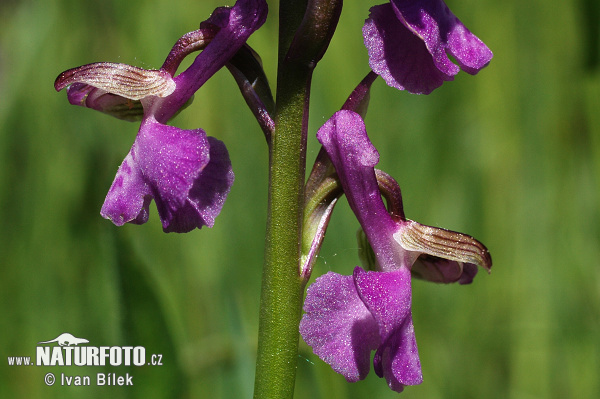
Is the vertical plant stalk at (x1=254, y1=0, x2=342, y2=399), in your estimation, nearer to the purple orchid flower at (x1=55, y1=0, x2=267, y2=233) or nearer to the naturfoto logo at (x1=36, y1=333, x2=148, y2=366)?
the purple orchid flower at (x1=55, y1=0, x2=267, y2=233)

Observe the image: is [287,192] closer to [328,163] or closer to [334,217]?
[328,163]

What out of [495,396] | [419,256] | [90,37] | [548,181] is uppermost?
[90,37]

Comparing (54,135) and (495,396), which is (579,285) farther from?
(54,135)

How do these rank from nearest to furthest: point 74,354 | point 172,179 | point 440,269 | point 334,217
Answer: point 172,179, point 440,269, point 74,354, point 334,217

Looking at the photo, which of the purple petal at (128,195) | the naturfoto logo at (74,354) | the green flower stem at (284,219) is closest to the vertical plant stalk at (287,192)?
the green flower stem at (284,219)

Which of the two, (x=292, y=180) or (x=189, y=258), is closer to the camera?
(x=292, y=180)

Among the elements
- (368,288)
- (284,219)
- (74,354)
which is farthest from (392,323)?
(74,354)

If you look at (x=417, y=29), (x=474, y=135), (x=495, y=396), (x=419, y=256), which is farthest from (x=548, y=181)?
(x=417, y=29)

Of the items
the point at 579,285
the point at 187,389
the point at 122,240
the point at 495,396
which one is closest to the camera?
the point at 122,240
